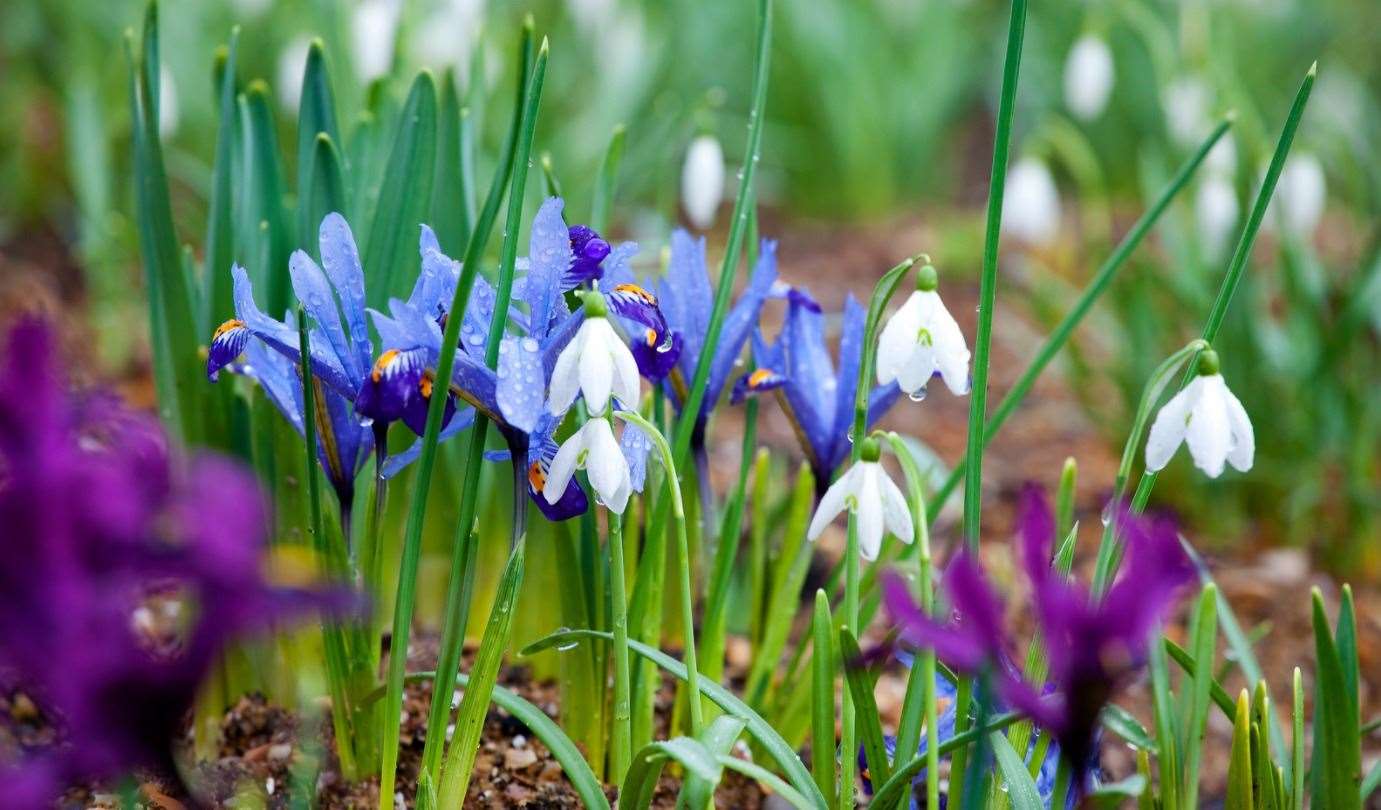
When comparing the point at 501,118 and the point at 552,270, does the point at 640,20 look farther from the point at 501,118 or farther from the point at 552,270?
the point at 552,270

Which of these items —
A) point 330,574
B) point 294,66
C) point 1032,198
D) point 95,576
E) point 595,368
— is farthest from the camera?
point 294,66

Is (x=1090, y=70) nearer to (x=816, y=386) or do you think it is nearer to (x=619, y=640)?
(x=816, y=386)

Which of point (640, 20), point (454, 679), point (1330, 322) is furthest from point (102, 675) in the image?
point (640, 20)

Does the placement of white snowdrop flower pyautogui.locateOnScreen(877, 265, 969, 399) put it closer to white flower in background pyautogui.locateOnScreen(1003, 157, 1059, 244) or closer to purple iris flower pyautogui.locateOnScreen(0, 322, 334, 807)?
purple iris flower pyautogui.locateOnScreen(0, 322, 334, 807)

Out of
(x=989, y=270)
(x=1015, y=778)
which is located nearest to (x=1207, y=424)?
(x=989, y=270)

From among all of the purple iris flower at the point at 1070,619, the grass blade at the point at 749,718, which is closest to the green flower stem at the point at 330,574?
the grass blade at the point at 749,718

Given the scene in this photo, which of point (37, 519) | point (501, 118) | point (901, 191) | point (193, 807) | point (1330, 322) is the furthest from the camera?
point (901, 191)
